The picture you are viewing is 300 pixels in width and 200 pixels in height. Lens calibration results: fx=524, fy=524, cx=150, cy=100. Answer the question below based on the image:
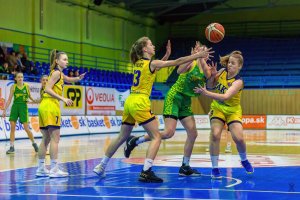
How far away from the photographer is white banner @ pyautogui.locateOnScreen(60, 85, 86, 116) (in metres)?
24.9

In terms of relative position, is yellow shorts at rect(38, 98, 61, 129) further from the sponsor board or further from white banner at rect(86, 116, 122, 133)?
the sponsor board

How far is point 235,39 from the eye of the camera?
39094 millimetres

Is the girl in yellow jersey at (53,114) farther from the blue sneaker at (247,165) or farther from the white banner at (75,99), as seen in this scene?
the white banner at (75,99)

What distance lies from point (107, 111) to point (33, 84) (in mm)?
6565

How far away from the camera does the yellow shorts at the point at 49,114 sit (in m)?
8.59

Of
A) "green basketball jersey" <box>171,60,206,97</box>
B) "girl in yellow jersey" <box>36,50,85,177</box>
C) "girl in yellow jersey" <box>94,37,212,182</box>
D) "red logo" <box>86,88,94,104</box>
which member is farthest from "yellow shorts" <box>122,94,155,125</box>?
"red logo" <box>86,88,94,104</box>

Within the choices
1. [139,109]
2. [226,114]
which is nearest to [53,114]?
[139,109]

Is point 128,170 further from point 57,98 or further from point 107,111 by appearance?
point 107,111

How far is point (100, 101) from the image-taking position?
27.9m

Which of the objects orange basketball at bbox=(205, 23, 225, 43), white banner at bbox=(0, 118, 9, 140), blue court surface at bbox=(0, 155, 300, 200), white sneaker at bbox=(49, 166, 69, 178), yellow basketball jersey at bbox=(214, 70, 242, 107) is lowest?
blue court surface at bbox=(0, 155, 300, 200)

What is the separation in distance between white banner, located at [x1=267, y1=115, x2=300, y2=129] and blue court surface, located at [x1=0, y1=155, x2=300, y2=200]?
2210 centimetres

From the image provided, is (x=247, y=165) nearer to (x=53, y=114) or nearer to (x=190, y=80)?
(x=190, y=80)

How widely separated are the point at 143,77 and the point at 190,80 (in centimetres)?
102

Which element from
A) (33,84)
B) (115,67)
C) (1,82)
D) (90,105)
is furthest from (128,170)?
(115,67)
